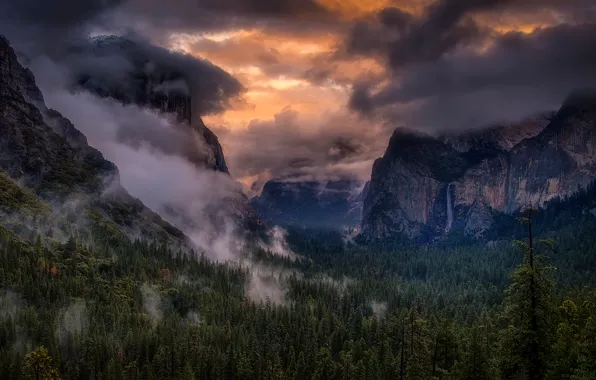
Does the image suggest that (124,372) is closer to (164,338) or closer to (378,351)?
(164,338)

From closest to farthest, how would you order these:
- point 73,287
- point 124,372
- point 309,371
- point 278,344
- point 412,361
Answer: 1. point 412,361
2. point 124,372
3. point 309,371
4. point 278,344
5. point 73,287

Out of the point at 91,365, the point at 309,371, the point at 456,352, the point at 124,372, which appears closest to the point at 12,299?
the point at 91,365

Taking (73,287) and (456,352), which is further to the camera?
(73,287)

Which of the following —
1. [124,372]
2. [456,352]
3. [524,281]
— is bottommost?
[124,372]

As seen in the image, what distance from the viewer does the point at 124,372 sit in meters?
136

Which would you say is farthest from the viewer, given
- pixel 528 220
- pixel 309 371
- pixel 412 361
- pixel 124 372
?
pixel 309 371

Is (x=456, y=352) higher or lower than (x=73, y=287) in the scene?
lower

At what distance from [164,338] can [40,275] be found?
208 ft

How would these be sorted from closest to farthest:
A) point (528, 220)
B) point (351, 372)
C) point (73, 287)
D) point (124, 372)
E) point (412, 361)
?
1. point (528, 220)
2. point (412, 361)
3. point (351, 372)
4. point (124, 372)
5. point (73, 287)

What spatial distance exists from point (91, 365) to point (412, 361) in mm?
104054

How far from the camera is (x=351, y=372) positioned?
12669cm

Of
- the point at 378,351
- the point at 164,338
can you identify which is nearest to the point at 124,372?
the point at 164,338

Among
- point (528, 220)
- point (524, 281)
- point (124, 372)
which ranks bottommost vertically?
point (124, 372)

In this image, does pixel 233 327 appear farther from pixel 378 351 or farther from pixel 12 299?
pixel 12 299
